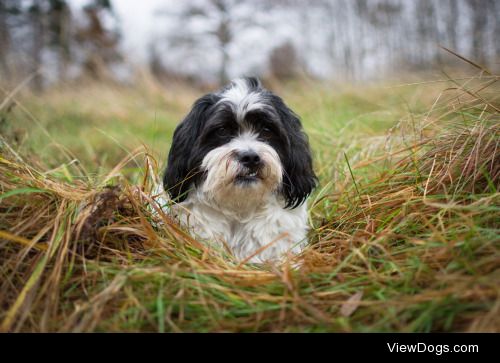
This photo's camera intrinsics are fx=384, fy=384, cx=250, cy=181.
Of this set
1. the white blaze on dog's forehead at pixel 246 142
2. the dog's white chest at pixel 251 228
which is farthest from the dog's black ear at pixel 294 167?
the white blaze on dog's forehead at pixel 246 142

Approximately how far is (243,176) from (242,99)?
1.75 ft

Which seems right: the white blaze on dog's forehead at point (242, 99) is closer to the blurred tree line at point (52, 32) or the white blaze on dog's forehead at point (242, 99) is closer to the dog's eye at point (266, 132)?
the dog's eye at point (266, 132)

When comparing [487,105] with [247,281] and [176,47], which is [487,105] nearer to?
[247,281]

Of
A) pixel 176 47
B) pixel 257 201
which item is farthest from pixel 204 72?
pixel 257 201

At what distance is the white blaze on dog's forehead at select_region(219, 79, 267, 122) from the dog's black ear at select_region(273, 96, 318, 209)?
0.18m

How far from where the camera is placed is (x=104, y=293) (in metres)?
1.58

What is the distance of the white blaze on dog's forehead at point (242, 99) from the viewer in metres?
2.47

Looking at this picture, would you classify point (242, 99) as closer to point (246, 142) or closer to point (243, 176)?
point (246, 142)

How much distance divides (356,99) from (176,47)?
1697 centimetres
